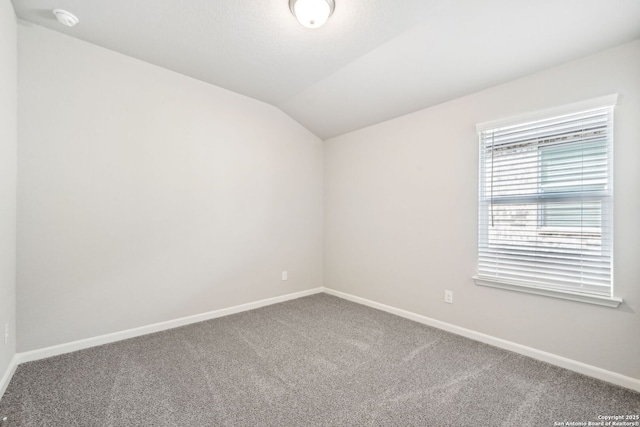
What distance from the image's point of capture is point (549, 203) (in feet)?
7.30

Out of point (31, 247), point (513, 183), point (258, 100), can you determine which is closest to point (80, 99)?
point (31, 247)

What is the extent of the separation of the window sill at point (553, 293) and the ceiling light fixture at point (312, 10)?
2.49m

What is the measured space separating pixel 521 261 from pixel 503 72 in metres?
1.56

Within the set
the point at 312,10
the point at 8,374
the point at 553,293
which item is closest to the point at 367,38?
the point at 312,10

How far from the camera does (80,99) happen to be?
2.39 metres

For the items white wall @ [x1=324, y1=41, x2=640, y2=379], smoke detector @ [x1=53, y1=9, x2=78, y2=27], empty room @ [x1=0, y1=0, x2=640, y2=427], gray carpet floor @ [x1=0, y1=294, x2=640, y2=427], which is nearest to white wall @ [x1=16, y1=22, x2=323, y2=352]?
empty room @ [x1=0, y1=0, x2=640, y2=427]

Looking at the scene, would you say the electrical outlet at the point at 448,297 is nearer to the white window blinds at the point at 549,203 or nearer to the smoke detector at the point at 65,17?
the white window blinds at the point at 549,203

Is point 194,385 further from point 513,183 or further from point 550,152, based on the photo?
point 550,152

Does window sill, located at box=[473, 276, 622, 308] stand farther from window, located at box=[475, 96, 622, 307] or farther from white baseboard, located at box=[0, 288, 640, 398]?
white baseboard, located at box=[0, 288, 640, 398]

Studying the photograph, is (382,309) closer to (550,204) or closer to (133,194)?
(550,204)

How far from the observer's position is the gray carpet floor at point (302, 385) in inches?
63.7

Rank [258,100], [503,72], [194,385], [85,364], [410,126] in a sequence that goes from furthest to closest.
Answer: [258,100]
[410,126]
[503,72]
[85,364]
[194,385]

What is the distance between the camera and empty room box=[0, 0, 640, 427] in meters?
1.83

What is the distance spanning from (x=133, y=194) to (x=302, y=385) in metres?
2.23
